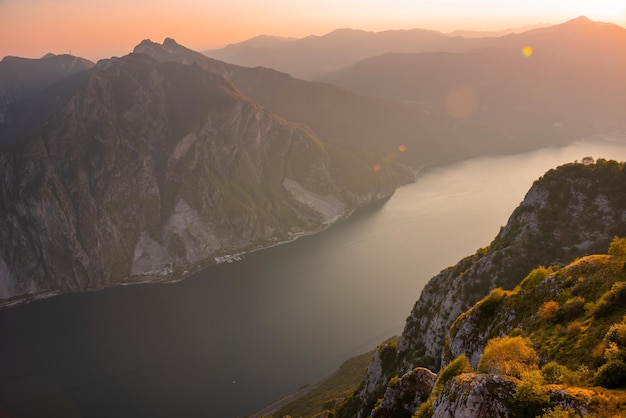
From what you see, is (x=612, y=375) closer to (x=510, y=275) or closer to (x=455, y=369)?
(x=455, y=369)

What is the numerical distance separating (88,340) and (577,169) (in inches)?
6344

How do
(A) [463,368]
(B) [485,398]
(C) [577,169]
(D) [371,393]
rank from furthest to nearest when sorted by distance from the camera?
(D) [371,393] < (C) [577,169] < (A) [463,368] < (B) [485,398]

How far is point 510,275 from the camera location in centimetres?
4859

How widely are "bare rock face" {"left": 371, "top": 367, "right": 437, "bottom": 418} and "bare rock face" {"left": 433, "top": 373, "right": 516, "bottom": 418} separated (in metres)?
12.6

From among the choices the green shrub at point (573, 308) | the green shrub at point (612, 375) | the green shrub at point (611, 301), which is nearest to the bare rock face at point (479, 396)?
the green shrub at point (612, 375)

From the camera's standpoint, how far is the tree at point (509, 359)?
62.4ft

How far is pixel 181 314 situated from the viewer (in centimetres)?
15988

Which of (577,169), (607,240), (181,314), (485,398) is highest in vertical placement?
(577,169)

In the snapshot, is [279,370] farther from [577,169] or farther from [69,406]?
[577,169]

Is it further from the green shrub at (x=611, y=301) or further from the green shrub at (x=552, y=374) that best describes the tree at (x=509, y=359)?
the green shrub at (x=611, y=301)

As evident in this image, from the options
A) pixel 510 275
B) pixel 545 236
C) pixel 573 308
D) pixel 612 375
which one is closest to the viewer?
pixel 612 375

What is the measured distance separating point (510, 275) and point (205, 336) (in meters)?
121

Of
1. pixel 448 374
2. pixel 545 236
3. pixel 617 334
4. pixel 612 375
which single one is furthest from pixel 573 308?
pixel 545 236

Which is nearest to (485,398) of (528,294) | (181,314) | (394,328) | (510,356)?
(510,356)
